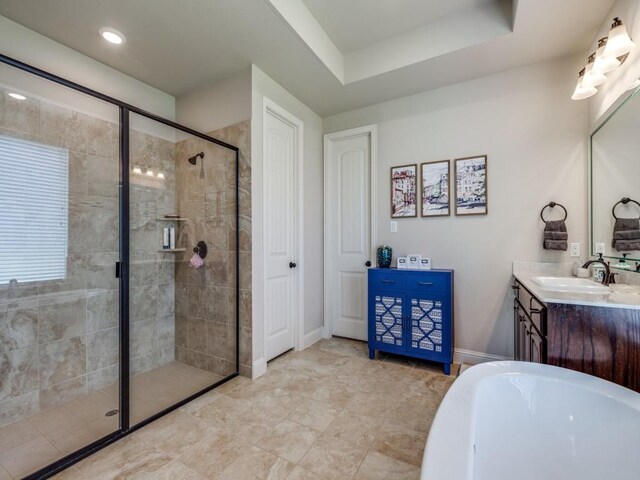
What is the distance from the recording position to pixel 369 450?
5.36 ft

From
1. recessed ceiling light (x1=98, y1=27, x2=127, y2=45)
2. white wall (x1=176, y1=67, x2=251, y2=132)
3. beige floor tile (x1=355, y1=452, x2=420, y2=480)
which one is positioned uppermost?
recessed ceiling light (x1=98, y1=27, x2=127, y2=45)

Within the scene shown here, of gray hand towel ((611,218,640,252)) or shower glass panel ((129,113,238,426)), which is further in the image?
shower glass panel ((129,113,238,426))

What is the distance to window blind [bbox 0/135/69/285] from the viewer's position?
6.04 ft

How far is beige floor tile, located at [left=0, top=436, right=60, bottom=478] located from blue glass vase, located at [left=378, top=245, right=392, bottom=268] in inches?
104

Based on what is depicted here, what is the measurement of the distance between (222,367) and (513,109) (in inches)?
133

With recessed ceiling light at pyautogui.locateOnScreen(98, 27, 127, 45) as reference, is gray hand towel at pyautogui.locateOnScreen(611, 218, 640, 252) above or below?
below

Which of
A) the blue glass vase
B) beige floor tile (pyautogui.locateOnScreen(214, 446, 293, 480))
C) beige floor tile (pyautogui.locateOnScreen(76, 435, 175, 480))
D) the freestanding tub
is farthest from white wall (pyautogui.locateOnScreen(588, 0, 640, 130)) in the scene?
beige floor tile (pyautogui.locateOnScreen(76, 435, 175, 480))

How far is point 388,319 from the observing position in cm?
278

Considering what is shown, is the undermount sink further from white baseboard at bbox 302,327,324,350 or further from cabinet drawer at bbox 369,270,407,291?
white baseboard at bbox 302,327,324,350

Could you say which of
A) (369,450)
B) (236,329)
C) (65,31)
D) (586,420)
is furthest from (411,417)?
(65,31)

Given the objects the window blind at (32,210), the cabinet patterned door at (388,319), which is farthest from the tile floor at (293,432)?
the window blind at (32,210)

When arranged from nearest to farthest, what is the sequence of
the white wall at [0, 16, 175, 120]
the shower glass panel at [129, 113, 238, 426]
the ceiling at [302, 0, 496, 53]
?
the white wall at [0, 16, 175, 120]
the ceiling at [302, 0, 496, 53]
the shower glass panel at [129, 113, 238, 426]

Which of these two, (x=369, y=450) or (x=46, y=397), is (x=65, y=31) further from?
(x=369, y=450)

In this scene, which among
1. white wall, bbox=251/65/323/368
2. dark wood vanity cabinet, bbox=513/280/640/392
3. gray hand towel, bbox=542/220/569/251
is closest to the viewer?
dark wood vanity cabinet, bbox=513/280/640/392
